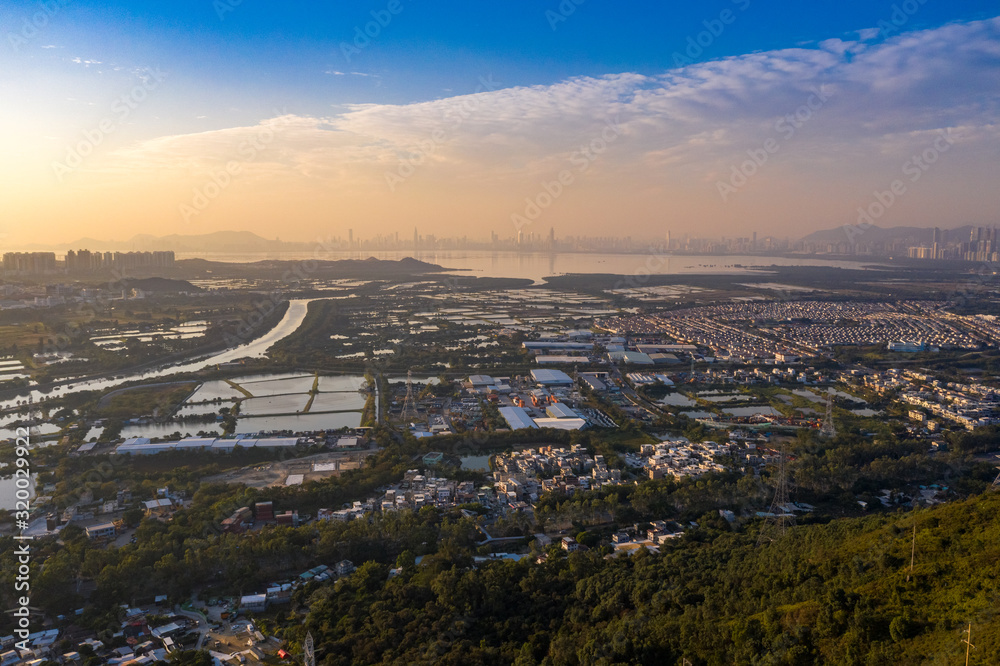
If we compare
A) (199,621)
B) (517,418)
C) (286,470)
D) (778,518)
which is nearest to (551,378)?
(517,418)

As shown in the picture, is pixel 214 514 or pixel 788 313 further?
pixel 788 313

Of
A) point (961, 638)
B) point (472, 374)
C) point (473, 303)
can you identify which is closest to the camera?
point (961, 638)

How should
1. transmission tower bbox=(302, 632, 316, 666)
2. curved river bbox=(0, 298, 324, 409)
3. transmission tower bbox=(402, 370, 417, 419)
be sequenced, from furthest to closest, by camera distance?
curved river bbox=(0, 298, 324, 409), transmission tower bbox=(402, 370, 417, 419), transmission tower bbox=(302, 632, 316, 666)

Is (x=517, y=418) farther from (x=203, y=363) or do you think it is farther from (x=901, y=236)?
(x=901, y=236)

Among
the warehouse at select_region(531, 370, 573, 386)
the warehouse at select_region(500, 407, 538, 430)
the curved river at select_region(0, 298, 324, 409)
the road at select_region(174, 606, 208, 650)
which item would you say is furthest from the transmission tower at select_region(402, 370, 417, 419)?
the curved river at select_region(0, 298, 324, 409)

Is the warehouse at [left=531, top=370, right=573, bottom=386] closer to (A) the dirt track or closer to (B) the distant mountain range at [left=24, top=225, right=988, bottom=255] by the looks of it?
(A) the dirt track

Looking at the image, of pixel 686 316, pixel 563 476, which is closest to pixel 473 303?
pixel 686 316

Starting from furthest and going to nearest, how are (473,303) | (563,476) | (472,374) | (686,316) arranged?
(473,303), (686,316), (472,374), (563,476)

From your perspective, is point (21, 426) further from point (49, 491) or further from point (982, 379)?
point (982, 379)
